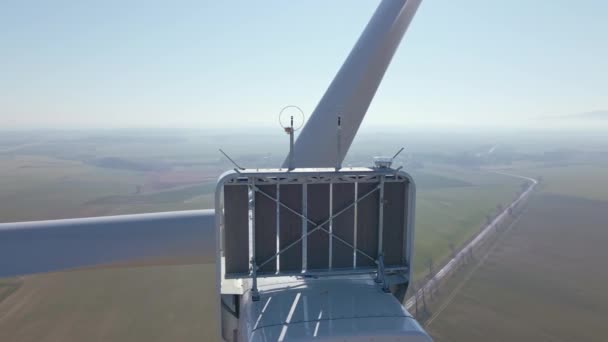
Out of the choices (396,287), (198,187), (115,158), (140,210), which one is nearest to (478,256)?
(396,287)

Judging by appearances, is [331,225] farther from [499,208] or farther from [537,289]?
[499,208]

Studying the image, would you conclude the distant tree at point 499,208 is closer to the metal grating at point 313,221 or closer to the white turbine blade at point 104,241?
the metal grating at point 313,221

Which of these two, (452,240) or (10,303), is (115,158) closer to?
(10,303)

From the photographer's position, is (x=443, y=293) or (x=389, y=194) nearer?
(x=389, y=194)

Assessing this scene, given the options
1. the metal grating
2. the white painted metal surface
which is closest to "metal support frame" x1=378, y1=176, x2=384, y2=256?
the metal grating

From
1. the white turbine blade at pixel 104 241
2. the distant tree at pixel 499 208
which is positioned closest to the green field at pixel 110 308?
the white turbine blade at pixel 104 241

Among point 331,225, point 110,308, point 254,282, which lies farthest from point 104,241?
point 110,308
